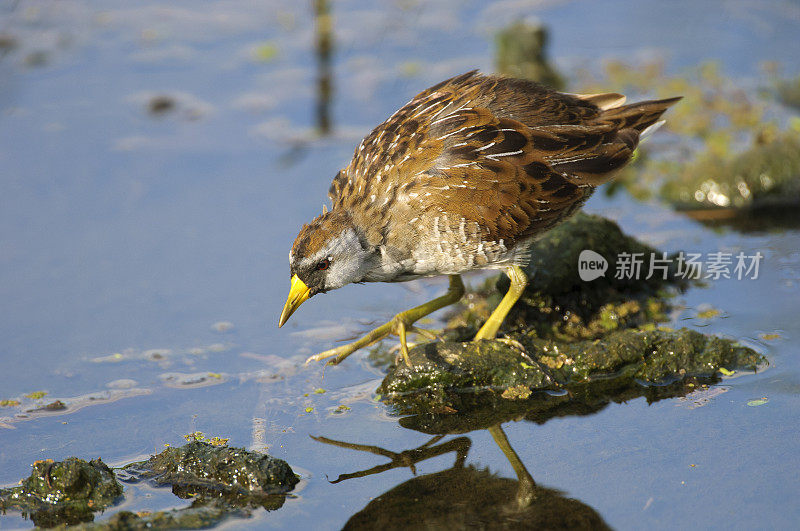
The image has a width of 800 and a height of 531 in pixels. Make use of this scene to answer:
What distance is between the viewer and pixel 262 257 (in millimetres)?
7180

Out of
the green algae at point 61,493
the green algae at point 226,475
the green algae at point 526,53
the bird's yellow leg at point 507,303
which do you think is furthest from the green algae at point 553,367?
the green algae at point 526,53

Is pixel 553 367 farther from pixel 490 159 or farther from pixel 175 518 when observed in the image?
pixel 175 518

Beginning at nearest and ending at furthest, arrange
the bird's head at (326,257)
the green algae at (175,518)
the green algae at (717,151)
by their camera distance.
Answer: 1. the green algae at (175,518)
2. the bird's head at (326,257)
3. the green algae at (717,151)

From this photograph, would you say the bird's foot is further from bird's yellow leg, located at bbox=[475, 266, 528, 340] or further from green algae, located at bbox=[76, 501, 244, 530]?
green algae, located at bbox=[76, 501, 244, 530]

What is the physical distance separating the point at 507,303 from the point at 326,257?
131 cm

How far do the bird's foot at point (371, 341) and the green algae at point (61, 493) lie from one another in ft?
5.31

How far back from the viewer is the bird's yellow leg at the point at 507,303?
5.91 m

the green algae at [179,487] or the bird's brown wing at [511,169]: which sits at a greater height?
the bird's brown wing at [511,169]

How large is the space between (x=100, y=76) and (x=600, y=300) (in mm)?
6044

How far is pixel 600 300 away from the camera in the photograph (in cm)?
639

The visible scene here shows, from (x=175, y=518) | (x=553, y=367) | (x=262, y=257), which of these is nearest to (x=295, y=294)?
(x=175, y=518)

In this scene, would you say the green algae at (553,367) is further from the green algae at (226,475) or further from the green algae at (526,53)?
the green algae at (526,53)

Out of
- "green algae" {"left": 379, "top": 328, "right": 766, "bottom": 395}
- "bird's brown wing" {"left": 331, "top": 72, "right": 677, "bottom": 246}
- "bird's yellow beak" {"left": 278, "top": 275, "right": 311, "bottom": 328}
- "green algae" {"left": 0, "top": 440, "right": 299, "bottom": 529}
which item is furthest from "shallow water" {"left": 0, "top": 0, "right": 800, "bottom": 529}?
"bird's brown wing" {"left": 331, "top": 72, "right": 677, "bottom": 246}

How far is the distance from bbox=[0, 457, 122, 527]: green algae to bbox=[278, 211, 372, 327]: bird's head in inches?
51.0
